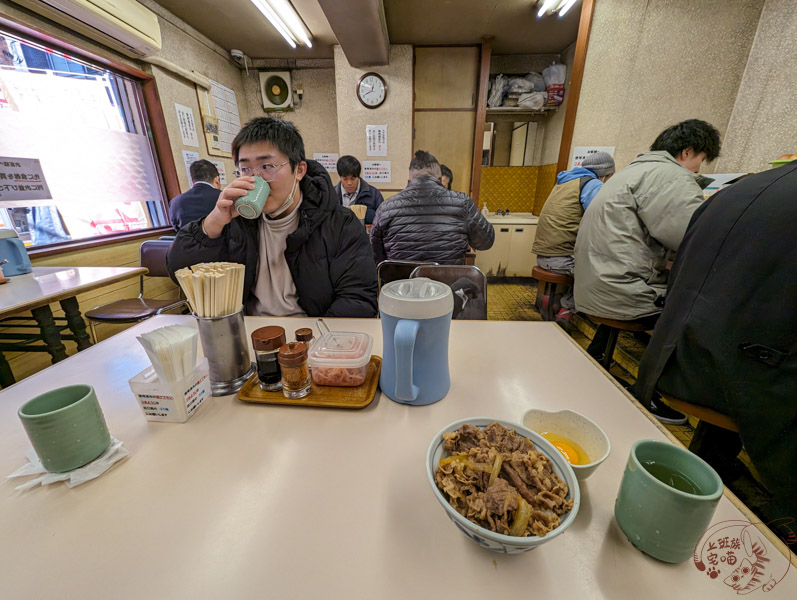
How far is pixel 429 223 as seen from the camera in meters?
2.40

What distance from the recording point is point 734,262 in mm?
1116

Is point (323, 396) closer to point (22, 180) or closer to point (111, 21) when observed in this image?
point (22, 180)

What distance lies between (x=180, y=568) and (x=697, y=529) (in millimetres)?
675

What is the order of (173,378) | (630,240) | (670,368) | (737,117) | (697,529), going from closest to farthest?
1. (697,529)
2. (173,378)
3. (670,368)
4. (630,240)
5. (737,117)

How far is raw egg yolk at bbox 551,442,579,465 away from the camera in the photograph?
59cm

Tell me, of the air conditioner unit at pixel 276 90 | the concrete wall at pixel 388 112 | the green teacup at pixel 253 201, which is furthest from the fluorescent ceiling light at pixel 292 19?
the green teacup at pixel 253 201

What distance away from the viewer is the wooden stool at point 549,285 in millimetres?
2825

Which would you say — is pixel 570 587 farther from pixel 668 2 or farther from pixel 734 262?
pixel 668 2

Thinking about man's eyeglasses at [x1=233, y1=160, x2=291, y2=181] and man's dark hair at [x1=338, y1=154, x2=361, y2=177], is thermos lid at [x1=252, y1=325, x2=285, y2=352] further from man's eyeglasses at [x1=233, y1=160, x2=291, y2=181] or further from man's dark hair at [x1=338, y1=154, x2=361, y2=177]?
man's dark hair at [x1=338, y1=154, x2=361, y2=177]

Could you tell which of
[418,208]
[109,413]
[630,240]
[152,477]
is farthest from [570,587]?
[418,208]

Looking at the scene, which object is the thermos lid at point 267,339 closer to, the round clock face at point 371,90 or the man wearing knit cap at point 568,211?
the man wearing knit cap at point 568,211

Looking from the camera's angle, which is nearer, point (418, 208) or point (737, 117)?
point (418, 208)

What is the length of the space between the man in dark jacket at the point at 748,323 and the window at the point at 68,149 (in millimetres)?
3927

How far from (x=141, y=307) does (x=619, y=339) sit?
3.82 meters
